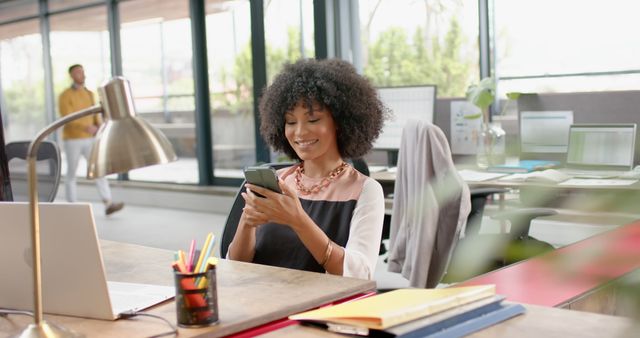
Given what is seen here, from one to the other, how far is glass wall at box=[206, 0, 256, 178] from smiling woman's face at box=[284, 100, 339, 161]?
557cm

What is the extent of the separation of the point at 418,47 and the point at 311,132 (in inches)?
187

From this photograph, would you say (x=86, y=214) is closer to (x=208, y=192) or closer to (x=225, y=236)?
(x=225, y=236)

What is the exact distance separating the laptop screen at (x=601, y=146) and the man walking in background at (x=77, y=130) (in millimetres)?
4844

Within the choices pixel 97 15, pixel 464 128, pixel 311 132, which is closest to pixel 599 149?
pixel 464 128

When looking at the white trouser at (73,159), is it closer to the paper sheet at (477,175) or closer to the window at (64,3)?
the window at (64,3)

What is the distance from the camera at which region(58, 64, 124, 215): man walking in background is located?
7.39 metres

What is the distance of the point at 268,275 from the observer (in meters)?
1.60

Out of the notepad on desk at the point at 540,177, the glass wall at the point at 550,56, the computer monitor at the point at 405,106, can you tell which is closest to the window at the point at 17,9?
the glass wall at the point at 550,56

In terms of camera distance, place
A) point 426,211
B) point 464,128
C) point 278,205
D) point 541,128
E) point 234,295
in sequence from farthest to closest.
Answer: point 464,128 → point 541,128 → point 426,211 → point 278,205 → point 234,295

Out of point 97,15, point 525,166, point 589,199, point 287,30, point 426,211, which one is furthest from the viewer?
point 97,15

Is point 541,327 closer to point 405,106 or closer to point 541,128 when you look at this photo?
point 541,128

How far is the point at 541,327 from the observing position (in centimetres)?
116

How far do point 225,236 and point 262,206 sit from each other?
0.40 metres

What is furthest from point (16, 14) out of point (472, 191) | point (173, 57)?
point (472, 191)
